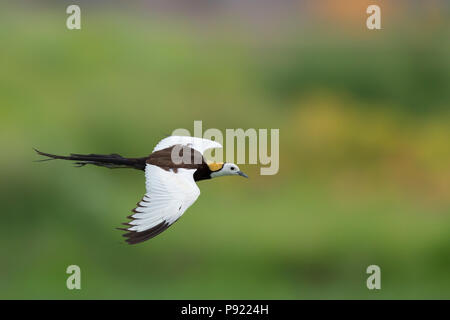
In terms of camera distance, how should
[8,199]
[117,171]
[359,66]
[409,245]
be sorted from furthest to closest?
[359,66] < [409,245] < [117,171] < [8,199]

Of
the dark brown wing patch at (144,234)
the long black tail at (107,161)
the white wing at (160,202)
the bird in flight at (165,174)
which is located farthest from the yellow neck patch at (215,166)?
the dark brown wing patch at (144,234)

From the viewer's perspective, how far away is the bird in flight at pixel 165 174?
24.1 ft

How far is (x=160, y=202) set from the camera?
7.60 meters

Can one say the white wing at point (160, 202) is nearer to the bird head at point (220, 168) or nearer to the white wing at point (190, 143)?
the bird head at point (220, 168)

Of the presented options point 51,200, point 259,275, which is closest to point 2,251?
point 51,200

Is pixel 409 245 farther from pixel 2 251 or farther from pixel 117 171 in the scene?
pixel 2 251

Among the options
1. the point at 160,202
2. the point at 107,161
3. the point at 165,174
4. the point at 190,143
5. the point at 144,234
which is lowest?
the point at 144,234

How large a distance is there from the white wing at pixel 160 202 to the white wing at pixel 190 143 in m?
0.90

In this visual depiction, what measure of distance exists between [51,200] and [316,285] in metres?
6.72

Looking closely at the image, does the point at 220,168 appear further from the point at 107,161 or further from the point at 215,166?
the point at 107,161

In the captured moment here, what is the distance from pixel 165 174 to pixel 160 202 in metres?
0.44

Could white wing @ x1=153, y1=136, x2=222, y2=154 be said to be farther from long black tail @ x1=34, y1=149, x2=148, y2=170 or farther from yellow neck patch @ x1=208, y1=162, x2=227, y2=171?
long black tail @ x1=34, y1=149, x2=148, y2=170

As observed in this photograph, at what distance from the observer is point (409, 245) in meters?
23.3

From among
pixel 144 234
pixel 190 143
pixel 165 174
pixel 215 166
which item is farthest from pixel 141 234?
pixel 190 143
